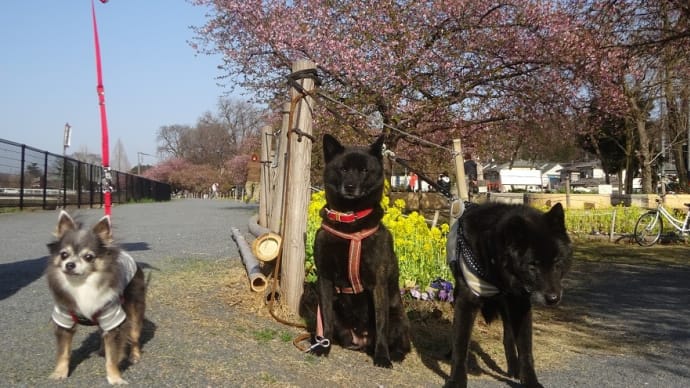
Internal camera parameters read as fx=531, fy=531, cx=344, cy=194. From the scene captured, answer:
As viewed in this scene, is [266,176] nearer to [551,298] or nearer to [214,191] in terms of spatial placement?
[551,298]

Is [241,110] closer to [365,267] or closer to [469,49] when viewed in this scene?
[469,49]

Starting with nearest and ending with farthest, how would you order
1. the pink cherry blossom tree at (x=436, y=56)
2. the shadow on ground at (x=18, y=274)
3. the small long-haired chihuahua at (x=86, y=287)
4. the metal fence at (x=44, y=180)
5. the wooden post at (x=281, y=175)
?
the small long-haired chihuahua at (x=86, y=287) → the wooden post at (x=281, y=175) → the shadow on ground at (x=18, y=274) → the pink cherry blossom tree at (x=436, y=56) → the metal fence at (x=44, y=180)

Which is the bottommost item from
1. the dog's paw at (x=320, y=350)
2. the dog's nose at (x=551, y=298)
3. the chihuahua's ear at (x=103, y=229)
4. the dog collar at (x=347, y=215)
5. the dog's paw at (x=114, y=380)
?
the dog's paw at (x=320, y=350)

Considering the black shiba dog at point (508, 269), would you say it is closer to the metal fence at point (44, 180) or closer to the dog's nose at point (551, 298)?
the dog's nose at point (551, 298)

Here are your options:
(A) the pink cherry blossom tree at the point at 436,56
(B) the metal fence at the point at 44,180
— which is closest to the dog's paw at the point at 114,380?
(A) the pink cherry blossom tree at the point at 436,56

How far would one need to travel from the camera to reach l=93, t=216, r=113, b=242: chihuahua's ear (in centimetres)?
323

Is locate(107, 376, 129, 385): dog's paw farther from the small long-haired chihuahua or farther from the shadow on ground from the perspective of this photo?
the shadow on ground

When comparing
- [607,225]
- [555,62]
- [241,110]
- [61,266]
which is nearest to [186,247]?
[61,266]

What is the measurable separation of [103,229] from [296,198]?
203cm

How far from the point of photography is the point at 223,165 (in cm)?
7781

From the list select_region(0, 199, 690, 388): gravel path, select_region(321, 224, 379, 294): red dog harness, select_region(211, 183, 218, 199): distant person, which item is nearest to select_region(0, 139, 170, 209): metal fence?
select_region(0, 199, 690, 388): gravel path

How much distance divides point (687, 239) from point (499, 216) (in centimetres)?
1344

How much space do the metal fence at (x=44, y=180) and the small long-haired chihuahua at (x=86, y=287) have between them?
54.0 feet

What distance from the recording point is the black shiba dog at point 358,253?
3881mm
